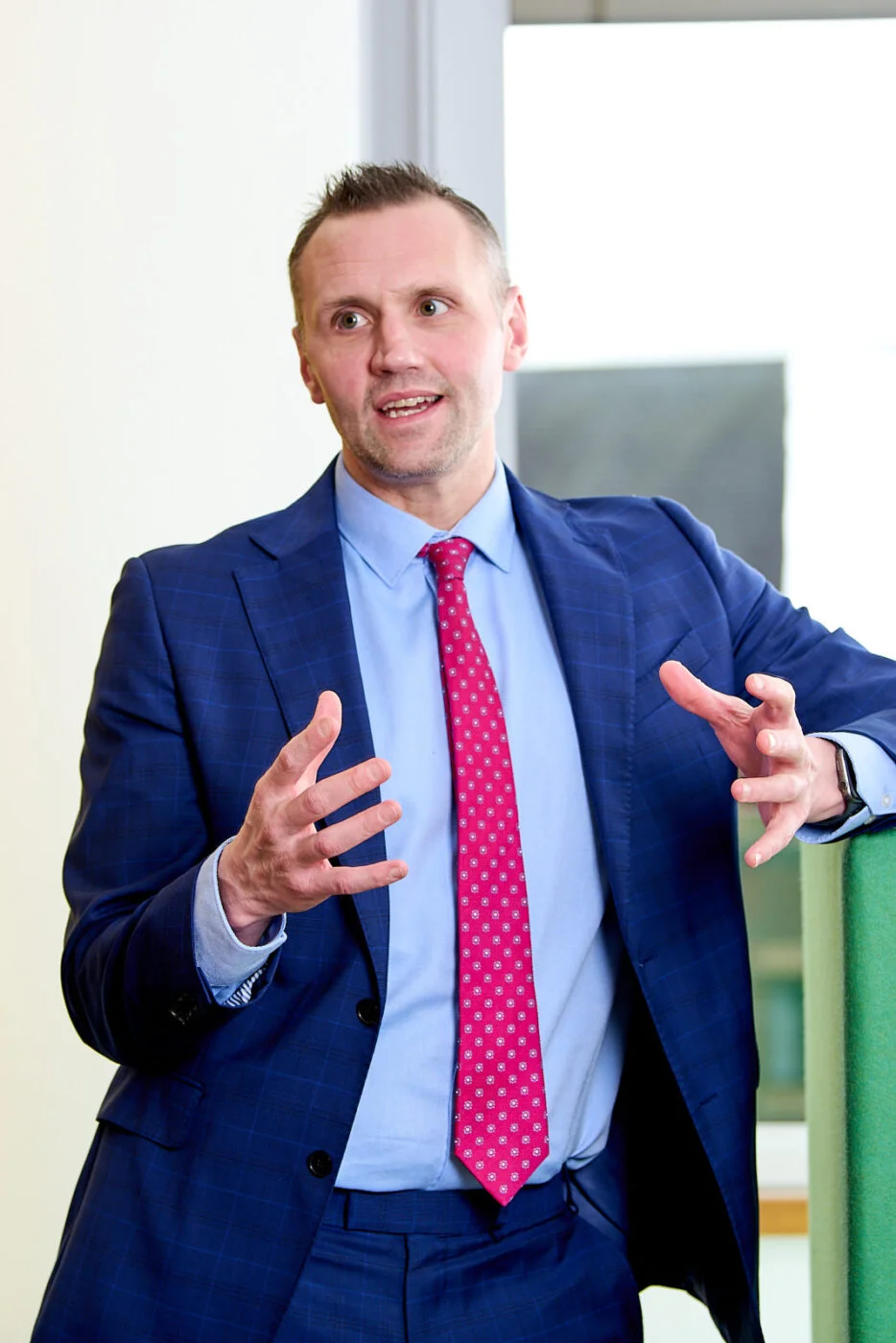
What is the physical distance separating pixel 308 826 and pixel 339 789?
2.4 inches

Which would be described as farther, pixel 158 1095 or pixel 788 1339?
pixel 788 1339

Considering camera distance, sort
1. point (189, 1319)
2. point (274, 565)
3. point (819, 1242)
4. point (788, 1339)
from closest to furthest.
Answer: point (189, 1319) < point (819, 1242) < point (274, 565) < point (788, 1339)

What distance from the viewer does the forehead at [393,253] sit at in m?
1.68

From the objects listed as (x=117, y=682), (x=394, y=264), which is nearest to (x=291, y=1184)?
(x=117, y=682)

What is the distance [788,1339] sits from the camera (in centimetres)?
240

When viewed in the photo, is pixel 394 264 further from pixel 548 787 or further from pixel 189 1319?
pixel 189 1319

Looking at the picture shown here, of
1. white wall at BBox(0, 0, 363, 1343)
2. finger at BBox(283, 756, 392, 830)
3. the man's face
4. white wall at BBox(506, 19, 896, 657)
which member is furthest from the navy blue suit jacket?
white wall at BBox(506, 19, 896, 657)

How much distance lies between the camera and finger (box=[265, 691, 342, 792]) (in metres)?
1.17

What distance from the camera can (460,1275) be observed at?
144 cm

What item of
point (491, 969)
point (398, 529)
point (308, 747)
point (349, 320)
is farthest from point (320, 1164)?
point (349, 320)

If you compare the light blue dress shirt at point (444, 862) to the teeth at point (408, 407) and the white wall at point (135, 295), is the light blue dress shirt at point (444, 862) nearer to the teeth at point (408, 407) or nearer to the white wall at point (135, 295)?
the teeth at point (408, 407)

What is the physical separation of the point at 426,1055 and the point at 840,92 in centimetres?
183

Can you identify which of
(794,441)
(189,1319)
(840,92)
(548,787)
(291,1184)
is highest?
(840,92)

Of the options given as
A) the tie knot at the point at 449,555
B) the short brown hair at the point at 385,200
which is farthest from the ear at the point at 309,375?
the tie knot at the point at 449,555
